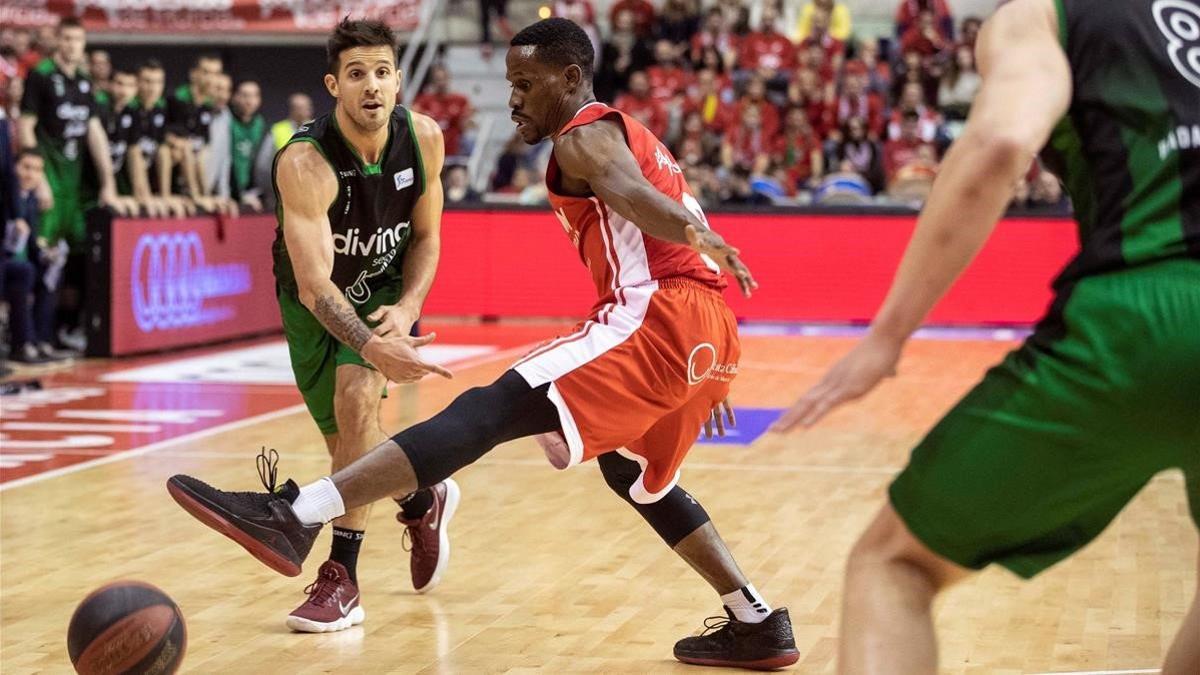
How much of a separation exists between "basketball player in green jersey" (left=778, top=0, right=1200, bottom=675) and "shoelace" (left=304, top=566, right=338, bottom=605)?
2.95 metres

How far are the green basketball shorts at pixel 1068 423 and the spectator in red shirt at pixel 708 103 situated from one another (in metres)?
15.8

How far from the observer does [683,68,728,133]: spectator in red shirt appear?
727 inches

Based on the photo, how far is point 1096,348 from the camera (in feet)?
8.74

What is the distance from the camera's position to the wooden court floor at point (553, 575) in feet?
16.7

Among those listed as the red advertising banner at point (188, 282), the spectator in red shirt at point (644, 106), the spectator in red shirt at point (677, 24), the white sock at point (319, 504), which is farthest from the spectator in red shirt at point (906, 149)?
the white sock at point (319, 504)

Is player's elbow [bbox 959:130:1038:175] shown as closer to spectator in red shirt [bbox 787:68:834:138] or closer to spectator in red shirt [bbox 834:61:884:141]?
spectator in red shirt [bbox 834:61:884:141]

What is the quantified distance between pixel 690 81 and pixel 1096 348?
16.8 m

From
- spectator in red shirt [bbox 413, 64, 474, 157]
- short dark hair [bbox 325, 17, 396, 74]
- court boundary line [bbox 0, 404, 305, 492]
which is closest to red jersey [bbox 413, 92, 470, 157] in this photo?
spectator in red shirt [bbox 413, 64, 474, 157]

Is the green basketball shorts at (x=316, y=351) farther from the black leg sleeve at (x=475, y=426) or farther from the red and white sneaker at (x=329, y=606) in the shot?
the black leg sleeve at (x=475, y=426)

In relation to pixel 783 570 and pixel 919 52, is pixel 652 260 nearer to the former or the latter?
pixel 783 570

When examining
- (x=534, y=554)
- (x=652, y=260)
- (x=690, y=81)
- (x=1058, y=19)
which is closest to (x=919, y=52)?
(x=690, y=81)

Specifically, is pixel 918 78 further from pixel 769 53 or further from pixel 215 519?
pixel 215 519

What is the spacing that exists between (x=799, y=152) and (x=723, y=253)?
14.2 metres

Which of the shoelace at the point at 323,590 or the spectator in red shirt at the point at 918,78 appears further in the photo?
the spectator in red shirt at the point at 918,78
